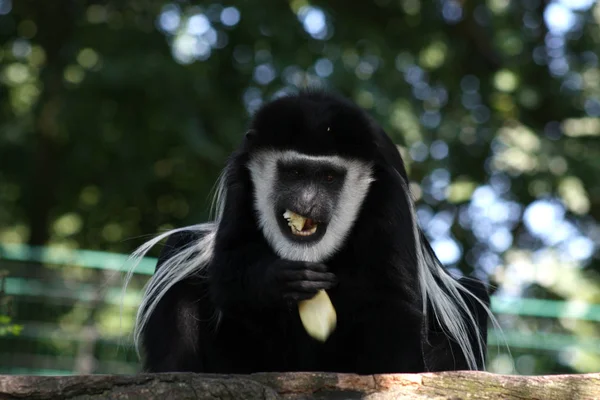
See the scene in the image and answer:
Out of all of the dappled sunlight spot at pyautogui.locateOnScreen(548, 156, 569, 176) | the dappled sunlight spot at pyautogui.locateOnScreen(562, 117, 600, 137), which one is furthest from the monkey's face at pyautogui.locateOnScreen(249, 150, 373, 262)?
the dappled sunlight spot at pyautogui.locateOnScreen(562, 117, 600, 137)

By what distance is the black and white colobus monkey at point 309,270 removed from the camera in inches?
88.6

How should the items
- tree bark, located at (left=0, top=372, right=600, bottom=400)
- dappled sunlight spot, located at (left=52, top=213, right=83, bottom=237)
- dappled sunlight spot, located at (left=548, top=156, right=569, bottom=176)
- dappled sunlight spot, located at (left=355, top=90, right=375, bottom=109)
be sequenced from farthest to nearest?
dappled sunlight spot, located at (left=52, top=213, right=83, bottom=237) < dappled sunlight spot, located at (left=548, top=156, right=569, bottom=176) < dappled sunlight spot, located at (left=355, top=90, right=375, bottom=109) < tree bark, located at (left=0, top=372, right=600, bottom=400)

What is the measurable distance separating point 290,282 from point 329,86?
2819 millimetres

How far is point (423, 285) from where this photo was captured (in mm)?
2395

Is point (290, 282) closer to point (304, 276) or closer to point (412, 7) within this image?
point (304, 276)

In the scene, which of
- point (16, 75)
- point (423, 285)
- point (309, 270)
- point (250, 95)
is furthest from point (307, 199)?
point (16, 75)

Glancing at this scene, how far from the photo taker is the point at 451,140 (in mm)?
5430

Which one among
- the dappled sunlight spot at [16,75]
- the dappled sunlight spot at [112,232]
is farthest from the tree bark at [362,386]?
the dappled sunlight spot at [16,75]

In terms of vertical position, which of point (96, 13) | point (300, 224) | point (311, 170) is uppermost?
point (96, 13)

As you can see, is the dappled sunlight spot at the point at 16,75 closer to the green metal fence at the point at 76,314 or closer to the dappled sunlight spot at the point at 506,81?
the green metal fence at the point at 76,314

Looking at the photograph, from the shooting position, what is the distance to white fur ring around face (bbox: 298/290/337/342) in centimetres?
222

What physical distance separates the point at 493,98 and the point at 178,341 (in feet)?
13.8

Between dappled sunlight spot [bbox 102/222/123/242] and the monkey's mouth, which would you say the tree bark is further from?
dappled sunlight spot [bbox 102/222/123/242]

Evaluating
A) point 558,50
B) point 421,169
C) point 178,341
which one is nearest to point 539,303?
point 421,169
